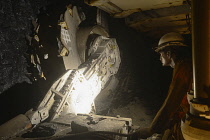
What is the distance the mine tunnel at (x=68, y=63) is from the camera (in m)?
2.95

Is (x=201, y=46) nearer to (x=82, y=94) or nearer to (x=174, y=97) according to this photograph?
(x=174, y=97)

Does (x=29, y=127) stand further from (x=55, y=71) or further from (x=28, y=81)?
(x=28, y=81)

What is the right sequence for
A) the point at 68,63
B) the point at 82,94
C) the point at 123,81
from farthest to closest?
1. the point at 123,81
2. the point at 68,63
3. the point at 82,94

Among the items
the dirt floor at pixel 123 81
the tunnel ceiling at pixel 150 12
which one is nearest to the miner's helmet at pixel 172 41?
the tunnel ceiling at pixel 150 12

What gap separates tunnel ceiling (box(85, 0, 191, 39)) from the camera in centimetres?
457

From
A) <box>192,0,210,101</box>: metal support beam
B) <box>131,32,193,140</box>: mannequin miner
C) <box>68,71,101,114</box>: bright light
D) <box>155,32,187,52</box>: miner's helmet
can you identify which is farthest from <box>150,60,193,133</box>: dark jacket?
<box>68,71,101,114</box>: bright light

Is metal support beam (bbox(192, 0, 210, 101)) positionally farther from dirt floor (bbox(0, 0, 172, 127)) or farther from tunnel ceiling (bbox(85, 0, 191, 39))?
tunnel ceiling (bbox(85, 0, 191, 39))

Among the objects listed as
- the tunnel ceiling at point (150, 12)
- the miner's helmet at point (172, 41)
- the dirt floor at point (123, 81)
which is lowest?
the dirt floor at point (123, 81)

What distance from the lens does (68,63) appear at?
158 inches

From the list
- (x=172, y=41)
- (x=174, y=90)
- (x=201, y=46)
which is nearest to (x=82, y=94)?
(x=174, y=90)

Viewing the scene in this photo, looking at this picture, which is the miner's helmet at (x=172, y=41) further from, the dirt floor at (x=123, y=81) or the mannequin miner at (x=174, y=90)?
the dirt floor at (x=123, y=81)

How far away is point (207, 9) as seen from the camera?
1.66m

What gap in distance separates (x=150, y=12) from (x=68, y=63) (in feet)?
9.22

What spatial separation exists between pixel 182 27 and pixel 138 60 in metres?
2.11
